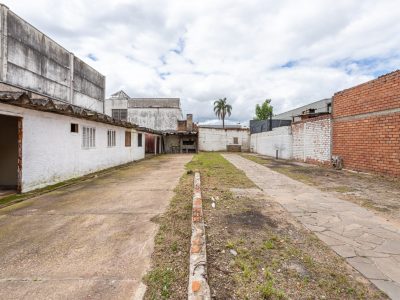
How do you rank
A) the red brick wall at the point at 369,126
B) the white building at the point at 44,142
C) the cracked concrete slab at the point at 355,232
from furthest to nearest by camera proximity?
1. the red brick wall at the point at 369,126
2. the white building at the point at 44,142
3. the cracked concrete slab at the point at 355,232

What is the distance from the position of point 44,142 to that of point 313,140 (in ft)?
44.0

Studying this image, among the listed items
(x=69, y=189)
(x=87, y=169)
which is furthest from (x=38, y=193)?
(x=87, y=169)

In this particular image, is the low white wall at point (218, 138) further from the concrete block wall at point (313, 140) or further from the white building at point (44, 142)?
the white building at point (44, 142)

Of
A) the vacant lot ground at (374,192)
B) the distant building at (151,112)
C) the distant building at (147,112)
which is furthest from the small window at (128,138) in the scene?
the distant building at (147,112)

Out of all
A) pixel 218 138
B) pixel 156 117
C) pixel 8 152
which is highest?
pixel 156 117

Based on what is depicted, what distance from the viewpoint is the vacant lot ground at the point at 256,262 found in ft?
6.61

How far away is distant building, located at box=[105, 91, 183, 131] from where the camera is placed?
96.1 ft

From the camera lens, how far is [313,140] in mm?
13414

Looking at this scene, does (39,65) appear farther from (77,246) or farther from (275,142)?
(275,142)

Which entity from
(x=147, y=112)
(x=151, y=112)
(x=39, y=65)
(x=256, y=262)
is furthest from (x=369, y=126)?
(x=147, y=112)

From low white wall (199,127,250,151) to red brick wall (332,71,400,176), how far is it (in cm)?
1691

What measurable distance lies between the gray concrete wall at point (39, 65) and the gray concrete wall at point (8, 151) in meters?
3.95

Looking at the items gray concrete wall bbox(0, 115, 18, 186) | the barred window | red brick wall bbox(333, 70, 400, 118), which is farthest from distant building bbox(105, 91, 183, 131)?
gray concrete wall bbox(0, 115, 18, 186)

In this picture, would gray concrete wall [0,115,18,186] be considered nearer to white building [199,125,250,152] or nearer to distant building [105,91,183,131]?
white building [199,125,250,152]
